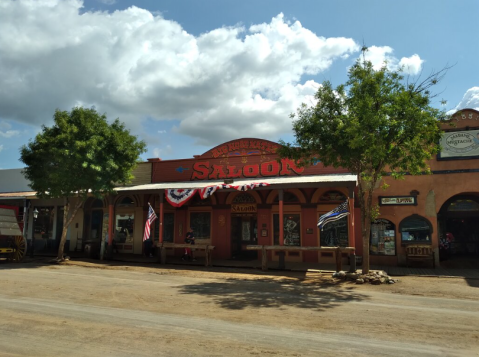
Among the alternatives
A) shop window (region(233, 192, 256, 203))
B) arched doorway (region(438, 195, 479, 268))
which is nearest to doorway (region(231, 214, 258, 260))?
shop window (region(233, 192, 256, 203))

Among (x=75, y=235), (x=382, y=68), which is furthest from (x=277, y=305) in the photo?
(x=75, y=235)

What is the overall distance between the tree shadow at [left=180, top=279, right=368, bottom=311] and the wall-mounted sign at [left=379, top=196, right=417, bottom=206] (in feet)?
18.8

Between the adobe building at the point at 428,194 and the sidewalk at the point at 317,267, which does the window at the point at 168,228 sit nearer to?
the sidewalk at the point at 317,267

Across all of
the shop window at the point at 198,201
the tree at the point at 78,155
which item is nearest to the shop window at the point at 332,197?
the shop window at the point at 198,201

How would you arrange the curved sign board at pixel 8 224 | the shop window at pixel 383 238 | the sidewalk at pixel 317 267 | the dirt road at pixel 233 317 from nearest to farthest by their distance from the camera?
the dirt road at pixel 233 317 → the sidewalk at pixel 317 267 → the shop window at pixel 383 238 → the curved sign board at pixel 8 224

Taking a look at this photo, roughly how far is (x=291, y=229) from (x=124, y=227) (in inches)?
396

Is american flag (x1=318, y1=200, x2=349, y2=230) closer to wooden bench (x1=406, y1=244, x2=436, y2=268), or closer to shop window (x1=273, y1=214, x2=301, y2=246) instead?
shop window (x1=273, y1=214, x2=301, y2=246)

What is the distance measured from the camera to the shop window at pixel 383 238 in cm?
1620

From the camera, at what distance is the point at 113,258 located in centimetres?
1875

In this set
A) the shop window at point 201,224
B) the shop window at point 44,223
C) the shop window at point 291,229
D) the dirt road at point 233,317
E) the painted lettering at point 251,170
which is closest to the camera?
the dirt road at point 233,317

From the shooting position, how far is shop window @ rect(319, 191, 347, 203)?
16691 mm

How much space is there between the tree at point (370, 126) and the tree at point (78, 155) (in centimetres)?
867

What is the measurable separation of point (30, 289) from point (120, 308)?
13.0 ft

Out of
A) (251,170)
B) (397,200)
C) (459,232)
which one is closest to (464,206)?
(459,232)
